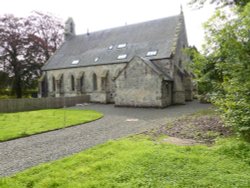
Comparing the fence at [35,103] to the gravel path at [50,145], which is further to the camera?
the fence at [35,103]

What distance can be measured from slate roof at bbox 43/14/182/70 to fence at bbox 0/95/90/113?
5.96 m

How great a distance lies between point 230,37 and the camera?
28.5ft

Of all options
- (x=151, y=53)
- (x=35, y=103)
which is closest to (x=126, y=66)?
(x=151, y=53)

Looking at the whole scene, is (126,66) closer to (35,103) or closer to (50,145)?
(35,103)

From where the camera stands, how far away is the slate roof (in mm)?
28922

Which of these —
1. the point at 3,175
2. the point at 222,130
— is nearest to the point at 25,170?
the point at 3,175

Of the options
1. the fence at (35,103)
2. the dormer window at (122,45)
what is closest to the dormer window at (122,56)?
the dormer window at (122,45)

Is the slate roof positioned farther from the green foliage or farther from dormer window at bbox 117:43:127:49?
the green foliage

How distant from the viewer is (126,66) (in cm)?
2602

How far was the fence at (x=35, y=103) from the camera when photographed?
23.4 meters

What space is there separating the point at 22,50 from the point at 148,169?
39.8 meters

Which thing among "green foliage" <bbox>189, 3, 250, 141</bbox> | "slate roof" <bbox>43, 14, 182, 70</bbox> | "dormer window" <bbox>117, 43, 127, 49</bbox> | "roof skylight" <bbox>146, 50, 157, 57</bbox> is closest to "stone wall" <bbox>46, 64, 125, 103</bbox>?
"slate roof" <bbox>43, 14, 182, 70</bbox>

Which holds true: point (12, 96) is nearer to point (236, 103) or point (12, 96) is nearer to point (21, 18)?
point (21, 18)

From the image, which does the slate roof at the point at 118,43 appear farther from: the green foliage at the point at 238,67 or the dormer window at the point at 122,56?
the green foliage at the point at 238,67
